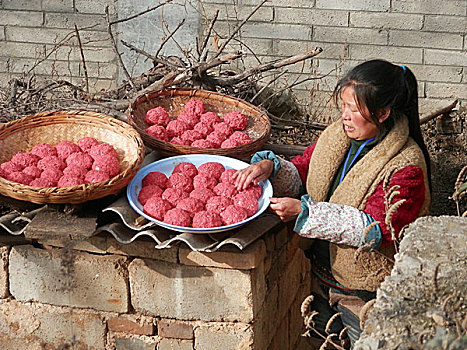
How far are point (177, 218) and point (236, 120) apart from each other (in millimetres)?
1034

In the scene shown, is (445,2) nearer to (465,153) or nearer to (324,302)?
(465,153)

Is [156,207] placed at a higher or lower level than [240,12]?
lower

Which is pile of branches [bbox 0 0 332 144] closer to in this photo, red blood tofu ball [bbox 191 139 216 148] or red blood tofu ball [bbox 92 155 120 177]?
red blood tofu ball [bbox 191 139 216 148]

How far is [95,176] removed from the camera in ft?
9.38

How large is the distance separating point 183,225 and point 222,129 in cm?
93

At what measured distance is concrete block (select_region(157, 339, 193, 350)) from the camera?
3.12m

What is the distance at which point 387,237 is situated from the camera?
8.54ft

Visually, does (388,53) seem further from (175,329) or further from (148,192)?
(175,329)

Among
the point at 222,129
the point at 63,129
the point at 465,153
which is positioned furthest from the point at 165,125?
the point at 465,153

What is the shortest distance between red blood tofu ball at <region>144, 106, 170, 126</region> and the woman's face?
4.06 feet

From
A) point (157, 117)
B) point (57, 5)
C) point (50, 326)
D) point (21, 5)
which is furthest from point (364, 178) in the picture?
point (21, 5)

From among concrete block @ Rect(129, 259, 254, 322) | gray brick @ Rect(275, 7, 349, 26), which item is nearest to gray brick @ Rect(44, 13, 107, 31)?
gray brick @ Rect(275, 7, 349, 26)

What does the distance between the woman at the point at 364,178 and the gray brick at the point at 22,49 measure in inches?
163

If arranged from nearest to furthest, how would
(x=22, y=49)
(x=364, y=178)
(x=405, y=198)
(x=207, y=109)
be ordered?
(x=405, y=198) < (x=364, y=178) < (x=207, y=109) < (x=22, y=49)
